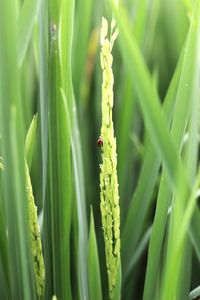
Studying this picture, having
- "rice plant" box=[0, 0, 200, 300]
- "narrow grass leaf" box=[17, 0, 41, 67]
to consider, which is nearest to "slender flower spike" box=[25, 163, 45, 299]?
"rice plant" box=[0, 0, 200, 300]

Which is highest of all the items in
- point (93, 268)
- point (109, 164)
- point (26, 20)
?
point (26, 20)

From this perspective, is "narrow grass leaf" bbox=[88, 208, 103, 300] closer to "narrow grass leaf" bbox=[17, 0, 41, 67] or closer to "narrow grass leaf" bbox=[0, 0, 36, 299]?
"narrow grass leaf" bbox=[0, 0, 36, 299]

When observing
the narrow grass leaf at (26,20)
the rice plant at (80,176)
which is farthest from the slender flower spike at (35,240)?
the narrow grass leaf at (26,20)

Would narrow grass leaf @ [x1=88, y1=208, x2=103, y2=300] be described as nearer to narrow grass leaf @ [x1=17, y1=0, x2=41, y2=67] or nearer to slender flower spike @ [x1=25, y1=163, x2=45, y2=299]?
slender flower spike @ [x1=25, y1=163, x2=45, y2=299]

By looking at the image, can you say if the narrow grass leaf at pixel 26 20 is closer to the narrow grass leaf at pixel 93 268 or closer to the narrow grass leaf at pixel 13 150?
the narrow grass leaf at pixel 13 150

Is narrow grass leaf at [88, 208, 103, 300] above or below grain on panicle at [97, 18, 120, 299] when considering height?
below

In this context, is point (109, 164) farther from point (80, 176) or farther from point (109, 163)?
point (80, 176)

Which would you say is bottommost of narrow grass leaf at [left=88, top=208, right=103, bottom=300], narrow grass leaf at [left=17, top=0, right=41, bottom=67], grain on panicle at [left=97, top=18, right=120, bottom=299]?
narrow grass leaf at [left=88, top=208, right=103, bottom=300]

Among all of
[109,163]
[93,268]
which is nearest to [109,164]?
[109,163]

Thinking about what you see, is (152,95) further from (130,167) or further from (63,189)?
(130,167)
